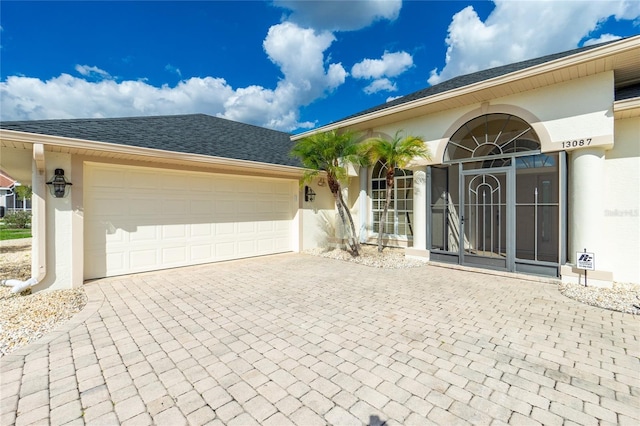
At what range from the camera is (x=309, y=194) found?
9812 mm

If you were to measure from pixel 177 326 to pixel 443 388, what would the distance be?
3.27m

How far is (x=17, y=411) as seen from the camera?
2.14 metres

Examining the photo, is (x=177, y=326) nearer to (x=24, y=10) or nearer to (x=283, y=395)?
(x=283, y=395)

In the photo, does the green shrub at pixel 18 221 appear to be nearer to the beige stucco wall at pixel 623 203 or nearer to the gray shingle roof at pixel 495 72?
the gray shingle roof at pixel 495 72

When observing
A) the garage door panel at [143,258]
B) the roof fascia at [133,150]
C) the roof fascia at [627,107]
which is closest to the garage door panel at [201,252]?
the garage door panel at [143,258]

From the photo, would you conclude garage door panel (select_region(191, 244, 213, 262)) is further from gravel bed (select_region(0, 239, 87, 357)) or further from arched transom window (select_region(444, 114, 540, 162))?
arched transom window (select_region(444, 114, 540, 162))

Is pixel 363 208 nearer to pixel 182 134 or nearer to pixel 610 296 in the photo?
pixel 182 134

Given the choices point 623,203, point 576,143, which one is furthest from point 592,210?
point 576,143

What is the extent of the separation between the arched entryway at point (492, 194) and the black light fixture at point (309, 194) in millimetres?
4005

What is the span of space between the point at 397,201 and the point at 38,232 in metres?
9.07

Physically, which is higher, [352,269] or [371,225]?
[371,225]

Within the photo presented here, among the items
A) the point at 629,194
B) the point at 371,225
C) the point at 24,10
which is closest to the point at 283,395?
the point at 629,194

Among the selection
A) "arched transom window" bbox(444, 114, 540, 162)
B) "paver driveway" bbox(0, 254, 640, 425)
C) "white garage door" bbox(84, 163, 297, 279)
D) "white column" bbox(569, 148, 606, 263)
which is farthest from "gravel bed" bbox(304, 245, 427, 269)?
"white column" bbox(569, 148, 606, 263)

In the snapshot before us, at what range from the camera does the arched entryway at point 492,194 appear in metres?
6.31
